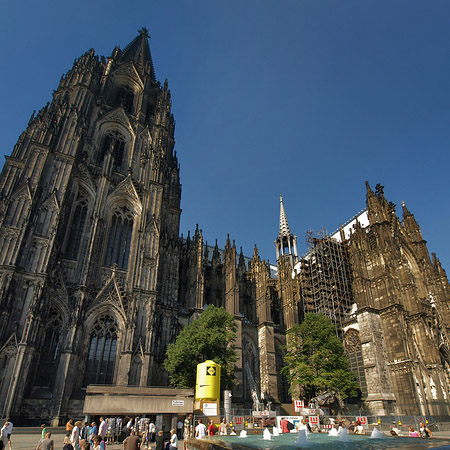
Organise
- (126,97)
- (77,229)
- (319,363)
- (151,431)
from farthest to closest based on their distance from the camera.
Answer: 1. (126,97)
2. (77,229)
3. (319,363)
4. (151,431)

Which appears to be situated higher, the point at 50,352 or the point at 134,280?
the point at 134,280

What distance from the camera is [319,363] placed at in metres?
26.7

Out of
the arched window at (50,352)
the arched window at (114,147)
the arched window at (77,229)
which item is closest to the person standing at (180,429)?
the arched window at (50,352)

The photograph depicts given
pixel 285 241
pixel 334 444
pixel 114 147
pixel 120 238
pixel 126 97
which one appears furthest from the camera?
pixel 285 241

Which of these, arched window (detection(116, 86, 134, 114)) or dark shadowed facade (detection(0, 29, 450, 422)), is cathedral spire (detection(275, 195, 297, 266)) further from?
arched window (detection(116, 86, 134, 114))

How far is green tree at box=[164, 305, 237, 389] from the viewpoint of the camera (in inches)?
889

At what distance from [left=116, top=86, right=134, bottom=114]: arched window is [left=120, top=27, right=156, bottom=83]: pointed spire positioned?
3284 millimetres

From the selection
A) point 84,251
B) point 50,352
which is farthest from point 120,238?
point 50,352

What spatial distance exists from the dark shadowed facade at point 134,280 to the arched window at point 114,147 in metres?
0.14

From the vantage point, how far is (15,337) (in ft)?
65.2

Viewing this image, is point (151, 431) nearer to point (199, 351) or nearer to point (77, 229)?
point (199, 351)

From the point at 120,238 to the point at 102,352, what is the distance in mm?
9639

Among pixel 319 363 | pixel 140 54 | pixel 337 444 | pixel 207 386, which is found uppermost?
pixel 140 54

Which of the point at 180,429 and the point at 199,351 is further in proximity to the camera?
the point at 199,351
